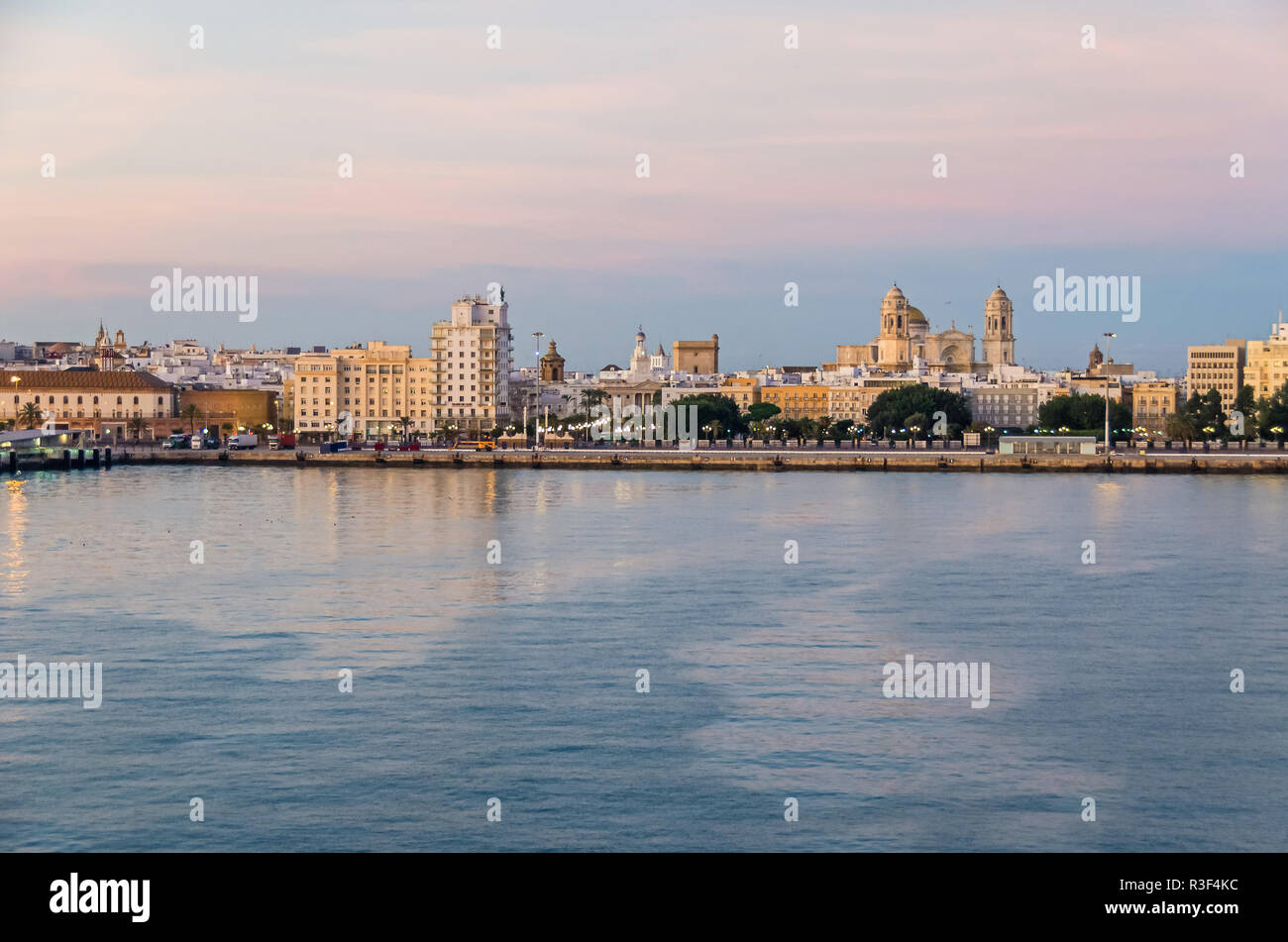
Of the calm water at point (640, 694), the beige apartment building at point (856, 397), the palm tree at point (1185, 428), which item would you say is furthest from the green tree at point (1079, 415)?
the calm water at point (640, 694)

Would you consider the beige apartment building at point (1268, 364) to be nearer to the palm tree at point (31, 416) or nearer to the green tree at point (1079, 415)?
the green tree at point (1079, 415)

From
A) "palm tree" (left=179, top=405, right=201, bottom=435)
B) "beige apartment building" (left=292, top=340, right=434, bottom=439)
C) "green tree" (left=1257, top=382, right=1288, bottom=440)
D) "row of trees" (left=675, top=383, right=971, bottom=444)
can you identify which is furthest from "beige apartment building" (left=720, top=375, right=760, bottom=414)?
"green tree" (left=1257, top=382, right=1288, bottom=440)

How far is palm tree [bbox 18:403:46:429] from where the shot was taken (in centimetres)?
10556

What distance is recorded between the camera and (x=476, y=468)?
7419 centimetres

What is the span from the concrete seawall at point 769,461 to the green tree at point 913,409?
22390mm

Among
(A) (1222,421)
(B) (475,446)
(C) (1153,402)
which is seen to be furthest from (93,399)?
(C) (1153,402)

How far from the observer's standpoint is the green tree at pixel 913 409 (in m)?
104

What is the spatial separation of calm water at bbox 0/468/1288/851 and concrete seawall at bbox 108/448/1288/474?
1355 inches

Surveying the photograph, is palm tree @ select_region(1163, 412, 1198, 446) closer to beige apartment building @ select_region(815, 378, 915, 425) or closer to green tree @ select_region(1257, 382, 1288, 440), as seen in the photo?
green tree @ select_region(1257, 382, 1288, 440)

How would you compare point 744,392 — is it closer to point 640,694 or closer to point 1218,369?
point 1218,369

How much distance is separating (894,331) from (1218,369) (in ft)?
92.4
